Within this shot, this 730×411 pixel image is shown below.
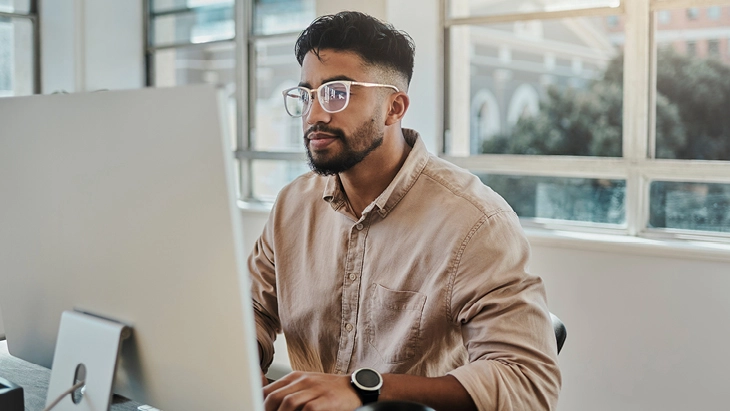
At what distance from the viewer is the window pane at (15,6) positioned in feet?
14.4

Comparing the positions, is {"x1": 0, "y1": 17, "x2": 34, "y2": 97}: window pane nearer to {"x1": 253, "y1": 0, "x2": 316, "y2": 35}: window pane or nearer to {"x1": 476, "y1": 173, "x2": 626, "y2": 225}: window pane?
{"x1": 253, "y1": 0, "x2": 316, "y2": 35}: window pane

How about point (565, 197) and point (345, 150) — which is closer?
point (345, 150)

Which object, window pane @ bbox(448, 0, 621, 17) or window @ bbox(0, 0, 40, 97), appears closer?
window pane @ bbox(448, 0, 621, 17)

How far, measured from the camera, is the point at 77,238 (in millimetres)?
929

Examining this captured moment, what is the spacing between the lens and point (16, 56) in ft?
14.7

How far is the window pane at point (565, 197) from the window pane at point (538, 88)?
112 millimetres

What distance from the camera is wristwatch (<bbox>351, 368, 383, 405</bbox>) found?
3.53 feet

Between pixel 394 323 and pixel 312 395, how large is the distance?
42 cm

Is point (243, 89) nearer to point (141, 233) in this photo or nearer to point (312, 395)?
point (312, 395)

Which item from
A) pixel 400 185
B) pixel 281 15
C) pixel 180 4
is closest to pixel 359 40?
pixel 400 185

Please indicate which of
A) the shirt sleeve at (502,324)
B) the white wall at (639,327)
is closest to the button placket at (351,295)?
the shirt sleeve at (502,324)

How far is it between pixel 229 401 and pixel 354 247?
77 centimetres

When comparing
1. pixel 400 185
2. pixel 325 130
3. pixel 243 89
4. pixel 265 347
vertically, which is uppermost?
pixel 243 89

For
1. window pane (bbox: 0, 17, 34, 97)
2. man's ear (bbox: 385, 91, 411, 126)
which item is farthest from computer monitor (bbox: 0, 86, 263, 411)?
window pane (bbox: 0, 17, 34, 97)
